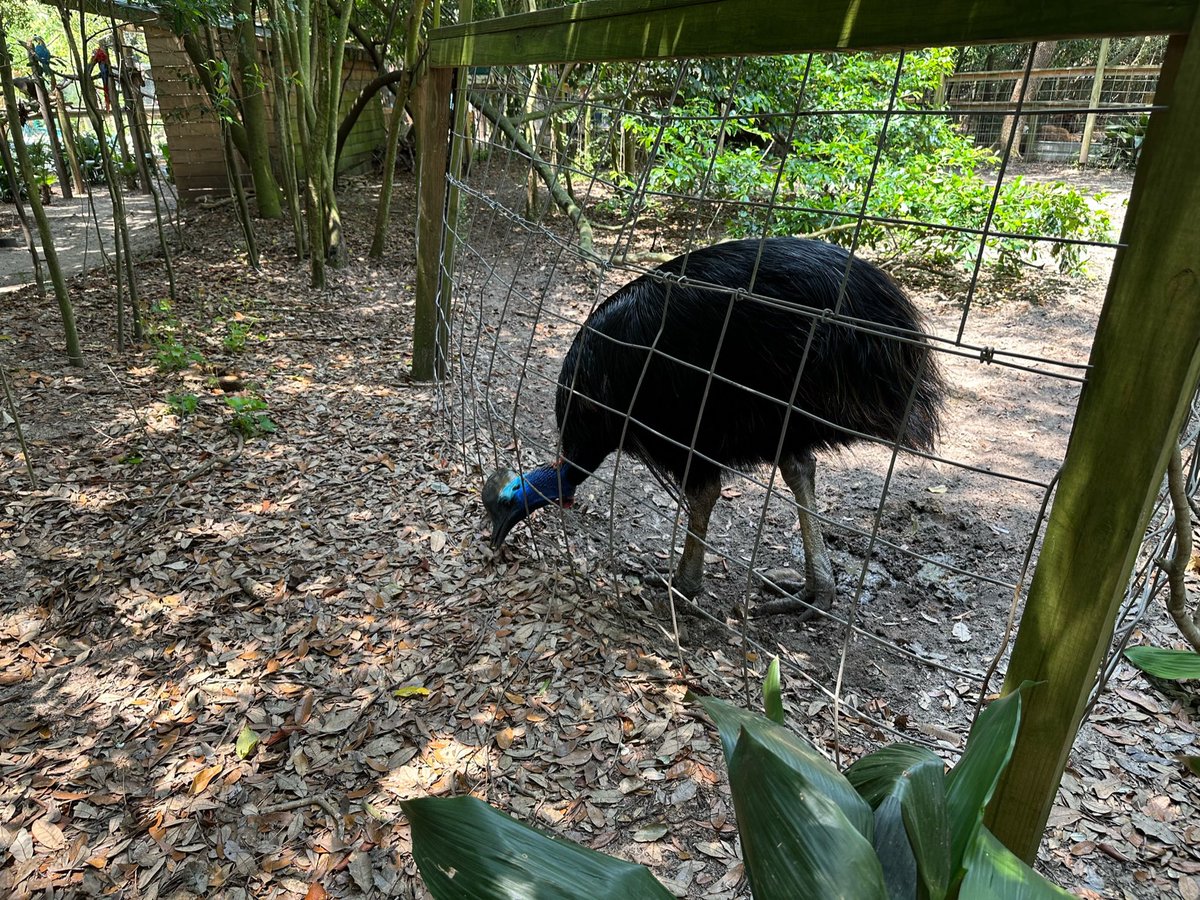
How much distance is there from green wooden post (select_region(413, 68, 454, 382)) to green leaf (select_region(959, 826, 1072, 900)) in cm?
352

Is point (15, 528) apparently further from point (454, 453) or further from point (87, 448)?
point (454, 453)

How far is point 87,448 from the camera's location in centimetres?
372

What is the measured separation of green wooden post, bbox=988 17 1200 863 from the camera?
1095 mm

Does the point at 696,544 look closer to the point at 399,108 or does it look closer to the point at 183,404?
the point at 183,404

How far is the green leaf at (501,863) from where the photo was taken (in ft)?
2.99

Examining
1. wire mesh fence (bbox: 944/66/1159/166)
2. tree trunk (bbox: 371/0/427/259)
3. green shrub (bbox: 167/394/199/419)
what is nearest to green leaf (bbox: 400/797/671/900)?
green shrub (bbox: 167/394/199/419)

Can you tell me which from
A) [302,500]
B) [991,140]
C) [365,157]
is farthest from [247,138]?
[991,140]

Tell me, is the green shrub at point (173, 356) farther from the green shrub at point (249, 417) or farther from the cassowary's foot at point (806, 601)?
the cassowary's foot at point (806, 601)

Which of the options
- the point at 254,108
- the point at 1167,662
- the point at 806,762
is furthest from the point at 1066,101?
the point at 806,762

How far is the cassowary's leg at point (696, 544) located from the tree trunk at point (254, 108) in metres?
5.56

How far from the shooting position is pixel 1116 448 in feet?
3.94

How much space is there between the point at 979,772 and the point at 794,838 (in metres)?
0.31

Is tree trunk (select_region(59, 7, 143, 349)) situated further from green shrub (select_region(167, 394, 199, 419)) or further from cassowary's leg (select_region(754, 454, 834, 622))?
cassowary's leg (select_region(754, 454, 834, 622))

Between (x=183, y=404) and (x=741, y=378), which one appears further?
(x=183, y=404)
